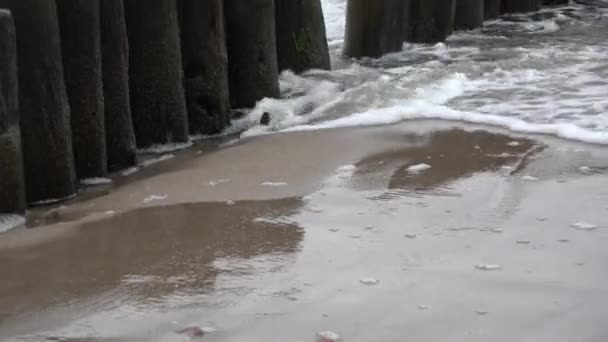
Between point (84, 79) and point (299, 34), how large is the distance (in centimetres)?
297

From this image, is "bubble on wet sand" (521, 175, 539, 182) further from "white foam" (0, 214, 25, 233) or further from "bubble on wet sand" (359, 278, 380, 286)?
"white foam" (0, 214, 25, 233)

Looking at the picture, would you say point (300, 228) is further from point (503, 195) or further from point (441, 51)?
point (441, 51)

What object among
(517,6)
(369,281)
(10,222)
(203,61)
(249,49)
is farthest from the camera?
(517,6)

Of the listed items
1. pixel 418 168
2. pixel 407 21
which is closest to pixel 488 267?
pixel 418 168

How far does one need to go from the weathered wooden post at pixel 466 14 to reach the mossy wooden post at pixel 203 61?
15.5 feet

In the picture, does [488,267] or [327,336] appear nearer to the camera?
[327,336]

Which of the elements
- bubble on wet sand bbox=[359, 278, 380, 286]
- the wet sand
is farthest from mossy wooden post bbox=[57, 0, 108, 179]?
bubble on wet sand bbox=[359, 278, 380, 286]

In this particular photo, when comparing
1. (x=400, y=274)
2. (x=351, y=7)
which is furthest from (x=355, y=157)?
(x=351, y=7)

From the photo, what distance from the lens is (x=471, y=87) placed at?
7074mm

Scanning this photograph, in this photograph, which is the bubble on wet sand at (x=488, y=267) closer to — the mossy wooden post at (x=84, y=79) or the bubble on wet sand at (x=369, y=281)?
the bubble on wet sand at (x=369, y=281)

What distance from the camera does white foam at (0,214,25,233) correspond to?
13.8 feet

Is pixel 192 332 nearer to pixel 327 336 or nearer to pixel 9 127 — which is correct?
pixel 327 336

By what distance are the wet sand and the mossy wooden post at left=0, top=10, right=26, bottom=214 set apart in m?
0.17

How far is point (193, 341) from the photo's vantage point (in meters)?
2.84
